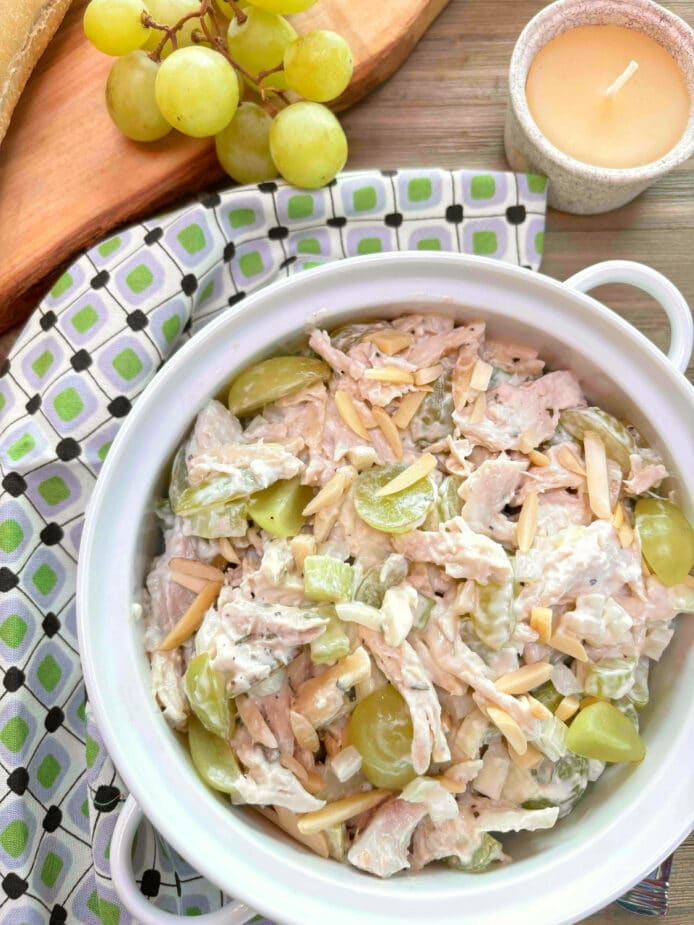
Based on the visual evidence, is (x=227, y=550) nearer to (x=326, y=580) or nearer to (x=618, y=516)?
(x=326, y=580)

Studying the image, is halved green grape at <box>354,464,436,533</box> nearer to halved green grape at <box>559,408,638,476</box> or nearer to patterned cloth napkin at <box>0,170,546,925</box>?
halved green grape at <box>559,408,638,476</box>

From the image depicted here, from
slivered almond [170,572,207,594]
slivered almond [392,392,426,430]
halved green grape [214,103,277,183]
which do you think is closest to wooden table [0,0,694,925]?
halved green grape [214,103,277,183]

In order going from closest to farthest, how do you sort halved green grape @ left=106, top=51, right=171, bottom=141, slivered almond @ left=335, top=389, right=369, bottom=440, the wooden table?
slivered almond @ left=335, top=389, right=369, bottom=440 < halved green grape @ left=106, top=51, right=171, bottom=141 < the wooden table

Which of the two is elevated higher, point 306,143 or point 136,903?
point 306,143

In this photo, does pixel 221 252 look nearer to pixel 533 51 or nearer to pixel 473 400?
pixel 473 400

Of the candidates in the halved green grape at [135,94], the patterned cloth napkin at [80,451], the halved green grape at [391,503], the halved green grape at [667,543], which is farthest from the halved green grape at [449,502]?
the halved green grape at [135,94]

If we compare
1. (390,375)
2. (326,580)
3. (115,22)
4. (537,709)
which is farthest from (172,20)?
(537,709)

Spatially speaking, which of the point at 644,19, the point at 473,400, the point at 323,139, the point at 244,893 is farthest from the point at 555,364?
the point at 244,893
